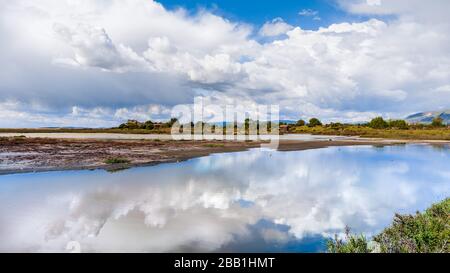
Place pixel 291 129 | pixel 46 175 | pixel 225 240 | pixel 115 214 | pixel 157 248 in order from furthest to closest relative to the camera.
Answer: pixel 291 129, pixel 46 175, pixel 115 214, pixel 225 240, pixel 157 248

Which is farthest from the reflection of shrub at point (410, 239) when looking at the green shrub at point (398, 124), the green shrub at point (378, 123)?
the green shrub at point (378, 123)

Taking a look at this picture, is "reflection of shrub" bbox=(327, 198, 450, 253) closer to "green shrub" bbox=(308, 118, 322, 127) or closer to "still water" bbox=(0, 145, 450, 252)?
"still water" bbox=(0, 145, 450, 252)

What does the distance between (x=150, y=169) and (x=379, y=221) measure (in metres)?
19.0

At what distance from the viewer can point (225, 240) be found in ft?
37.6

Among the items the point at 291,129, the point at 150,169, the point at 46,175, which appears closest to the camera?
the point at 46,175

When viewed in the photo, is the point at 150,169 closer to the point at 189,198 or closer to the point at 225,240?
the point at 189,198

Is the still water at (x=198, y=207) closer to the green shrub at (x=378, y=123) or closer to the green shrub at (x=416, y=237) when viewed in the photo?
the green shrub at (x=416, y=237)

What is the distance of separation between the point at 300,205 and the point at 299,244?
572cm

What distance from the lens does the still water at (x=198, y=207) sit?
11367mm

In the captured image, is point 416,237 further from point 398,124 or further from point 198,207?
point 398,124

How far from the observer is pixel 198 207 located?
1597 centimetres

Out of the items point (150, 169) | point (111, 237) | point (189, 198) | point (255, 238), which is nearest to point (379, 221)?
point (255, 238)

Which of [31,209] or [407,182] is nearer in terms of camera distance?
[31,209]

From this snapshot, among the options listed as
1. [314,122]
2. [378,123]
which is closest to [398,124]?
[378,123]
